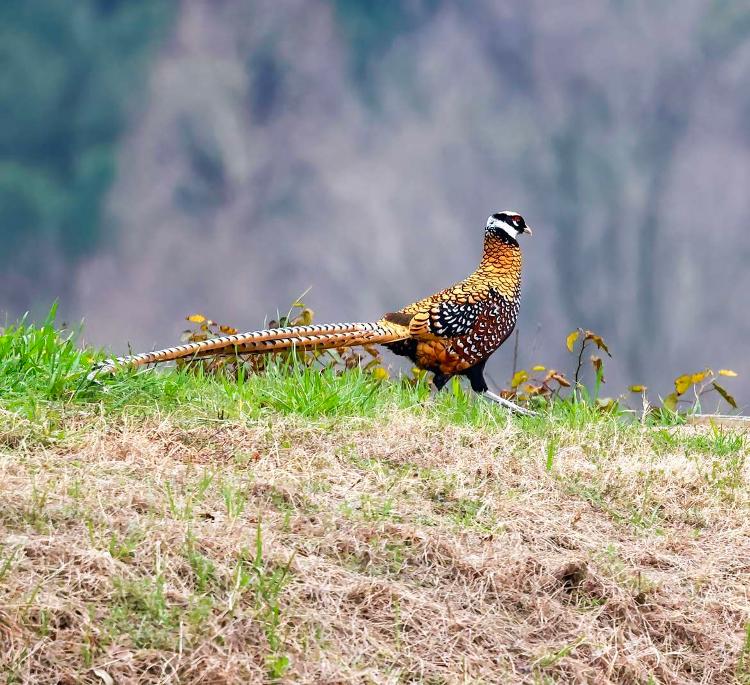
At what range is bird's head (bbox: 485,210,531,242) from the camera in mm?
7676

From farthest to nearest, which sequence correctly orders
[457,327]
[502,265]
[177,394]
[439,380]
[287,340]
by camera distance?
[502,265] → [439,380] → [457,327] → [287,340] → [177,394]

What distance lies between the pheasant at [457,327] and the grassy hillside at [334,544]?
3.79 feet

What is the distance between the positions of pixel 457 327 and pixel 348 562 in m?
3.74

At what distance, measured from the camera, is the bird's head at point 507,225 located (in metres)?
7.68

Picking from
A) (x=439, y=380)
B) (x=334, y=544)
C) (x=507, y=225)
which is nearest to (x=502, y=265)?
(x=507, y=225)

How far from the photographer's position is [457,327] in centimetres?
727

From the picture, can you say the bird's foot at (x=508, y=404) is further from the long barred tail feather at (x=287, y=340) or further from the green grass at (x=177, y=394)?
the long barred tail feather at (x=287, y=340)

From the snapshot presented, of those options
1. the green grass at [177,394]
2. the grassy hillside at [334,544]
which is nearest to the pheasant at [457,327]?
the green grass at [177,394]

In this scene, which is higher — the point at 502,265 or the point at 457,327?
the point at 502,265

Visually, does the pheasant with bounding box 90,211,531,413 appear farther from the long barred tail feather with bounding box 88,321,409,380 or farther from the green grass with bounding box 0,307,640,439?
the green grass with bounding box 0,307,640,439

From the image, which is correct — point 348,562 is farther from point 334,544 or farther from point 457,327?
point 457,327

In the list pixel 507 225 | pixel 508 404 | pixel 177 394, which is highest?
pixel 507 225

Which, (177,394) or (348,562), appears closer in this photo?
(348,562)

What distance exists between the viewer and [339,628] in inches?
132
